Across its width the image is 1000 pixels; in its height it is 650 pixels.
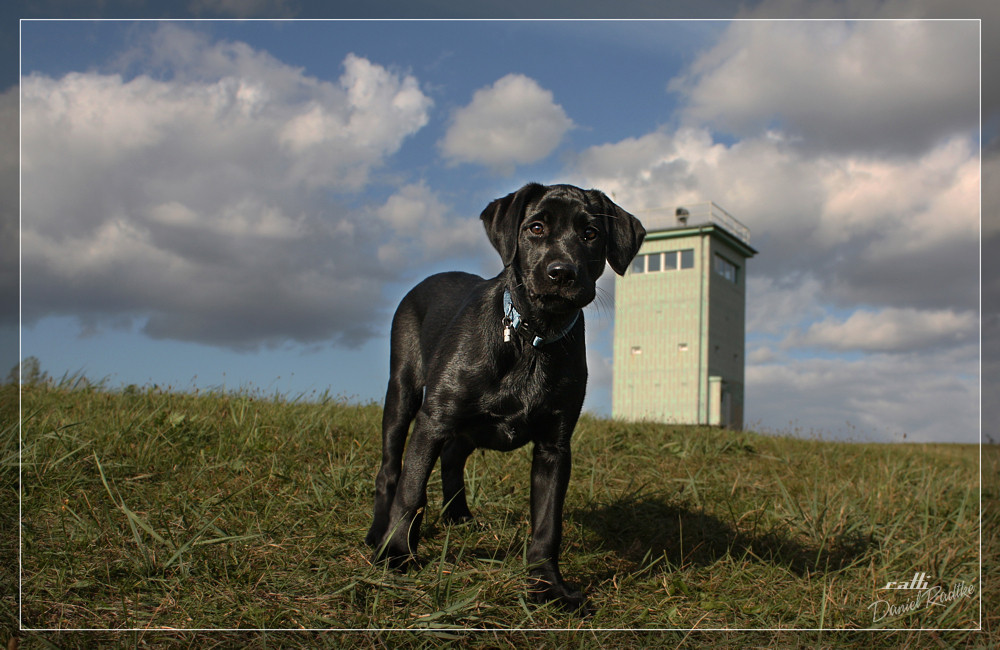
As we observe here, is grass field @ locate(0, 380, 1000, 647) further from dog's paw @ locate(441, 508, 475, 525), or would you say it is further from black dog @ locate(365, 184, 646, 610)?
black dog @ locate(365, 184, 646, 610)

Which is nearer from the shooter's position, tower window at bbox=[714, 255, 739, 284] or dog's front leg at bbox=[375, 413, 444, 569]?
dog's front leg at bbox=[375, 413, 444, 569]

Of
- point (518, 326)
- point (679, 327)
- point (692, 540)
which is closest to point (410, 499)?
point (518, 326)

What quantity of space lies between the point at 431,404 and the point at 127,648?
1810 mm

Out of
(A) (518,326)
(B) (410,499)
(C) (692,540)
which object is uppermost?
(A) (518,326)

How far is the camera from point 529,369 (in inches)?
147

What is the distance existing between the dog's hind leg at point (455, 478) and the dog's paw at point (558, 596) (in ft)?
4.05

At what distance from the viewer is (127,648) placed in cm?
291

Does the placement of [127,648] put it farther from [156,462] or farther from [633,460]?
[633,460]

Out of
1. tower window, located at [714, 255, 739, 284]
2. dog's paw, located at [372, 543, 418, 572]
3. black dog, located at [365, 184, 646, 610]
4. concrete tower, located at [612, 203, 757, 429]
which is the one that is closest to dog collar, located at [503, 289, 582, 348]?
black dog, located at [365, 184, 646, 610]

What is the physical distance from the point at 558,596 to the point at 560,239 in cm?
191

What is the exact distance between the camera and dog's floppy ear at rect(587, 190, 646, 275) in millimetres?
3904

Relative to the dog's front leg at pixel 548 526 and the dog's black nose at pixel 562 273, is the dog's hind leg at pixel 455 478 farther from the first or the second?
the dog's black nose at pixel 562 273

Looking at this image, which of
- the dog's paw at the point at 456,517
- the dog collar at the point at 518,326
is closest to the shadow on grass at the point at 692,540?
the dog's paw at the point at 456,517

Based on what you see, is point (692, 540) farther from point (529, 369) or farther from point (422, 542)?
point (529, 369)
